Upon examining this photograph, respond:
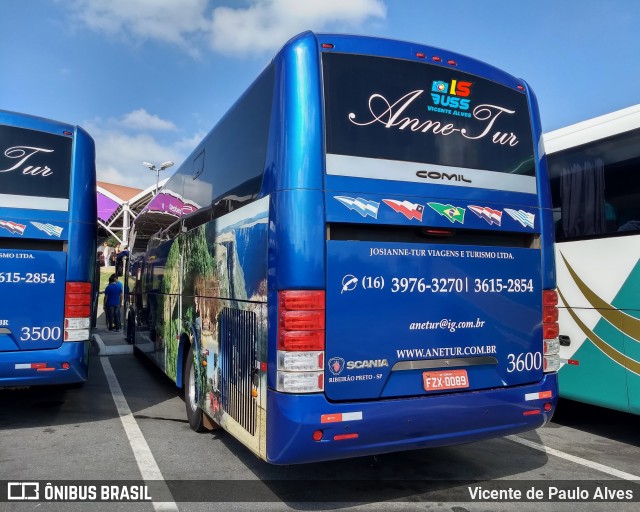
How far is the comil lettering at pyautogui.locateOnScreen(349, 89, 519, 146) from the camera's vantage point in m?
4.03

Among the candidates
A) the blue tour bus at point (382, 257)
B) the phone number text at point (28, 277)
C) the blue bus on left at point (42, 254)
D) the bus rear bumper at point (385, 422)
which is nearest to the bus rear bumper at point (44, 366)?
the blue bus on left at point (42, 254)

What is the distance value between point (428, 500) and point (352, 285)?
75.3 inches

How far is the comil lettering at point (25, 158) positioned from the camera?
6059 millimetres

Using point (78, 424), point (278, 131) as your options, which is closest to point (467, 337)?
point (278, 131)

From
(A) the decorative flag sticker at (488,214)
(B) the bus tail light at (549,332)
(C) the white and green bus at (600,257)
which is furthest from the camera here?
(C) the white and green bus at (600,257)

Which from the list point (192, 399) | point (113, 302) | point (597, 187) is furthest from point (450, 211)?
point (113, 302)

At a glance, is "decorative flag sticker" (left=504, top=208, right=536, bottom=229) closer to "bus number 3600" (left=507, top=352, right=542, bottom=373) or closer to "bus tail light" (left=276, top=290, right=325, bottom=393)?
"bus number 3600" (left=507, top=352, right=542, bottom=373)

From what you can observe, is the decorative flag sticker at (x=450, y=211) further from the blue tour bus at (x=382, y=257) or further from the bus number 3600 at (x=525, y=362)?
the bus number 3600 at (x=525, y=362)

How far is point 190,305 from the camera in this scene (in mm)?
6309

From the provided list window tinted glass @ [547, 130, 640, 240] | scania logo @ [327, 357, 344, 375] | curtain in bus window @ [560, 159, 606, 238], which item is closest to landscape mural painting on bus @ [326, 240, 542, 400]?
scania logo @ [327, 357, 344, 375]

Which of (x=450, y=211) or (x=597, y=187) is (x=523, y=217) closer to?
(x=450, y=211)

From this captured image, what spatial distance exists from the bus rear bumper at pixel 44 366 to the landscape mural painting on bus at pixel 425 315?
12.7 ft

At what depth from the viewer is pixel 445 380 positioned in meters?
4.02

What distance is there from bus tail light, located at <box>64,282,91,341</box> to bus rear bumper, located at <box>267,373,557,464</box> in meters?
3.51
